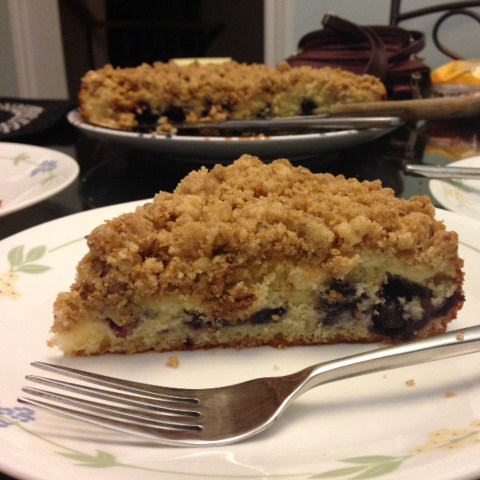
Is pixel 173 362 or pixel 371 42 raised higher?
pixel 371 42

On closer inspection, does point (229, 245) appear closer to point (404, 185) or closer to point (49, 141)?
point (404, 185)

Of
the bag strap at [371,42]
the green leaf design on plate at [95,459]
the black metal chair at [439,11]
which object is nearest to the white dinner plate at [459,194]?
the green leaf design on plate at [95,459]

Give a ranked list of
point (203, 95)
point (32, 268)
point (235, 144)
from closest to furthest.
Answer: point (32, 268) → point (235, 144) → point (203, 95)

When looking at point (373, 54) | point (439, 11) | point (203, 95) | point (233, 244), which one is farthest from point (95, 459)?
point (439, 11)

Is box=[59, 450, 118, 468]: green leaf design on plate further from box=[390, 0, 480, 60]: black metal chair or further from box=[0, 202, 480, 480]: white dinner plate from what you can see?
box=[390, 0, 480, 60]: black metal chair

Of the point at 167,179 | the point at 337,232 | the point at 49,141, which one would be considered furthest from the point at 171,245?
the point at 49,141

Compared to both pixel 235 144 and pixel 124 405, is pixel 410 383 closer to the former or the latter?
pixel 124 405

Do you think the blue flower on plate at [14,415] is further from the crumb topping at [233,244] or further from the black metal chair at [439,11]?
the black metal chair at [439,11]
